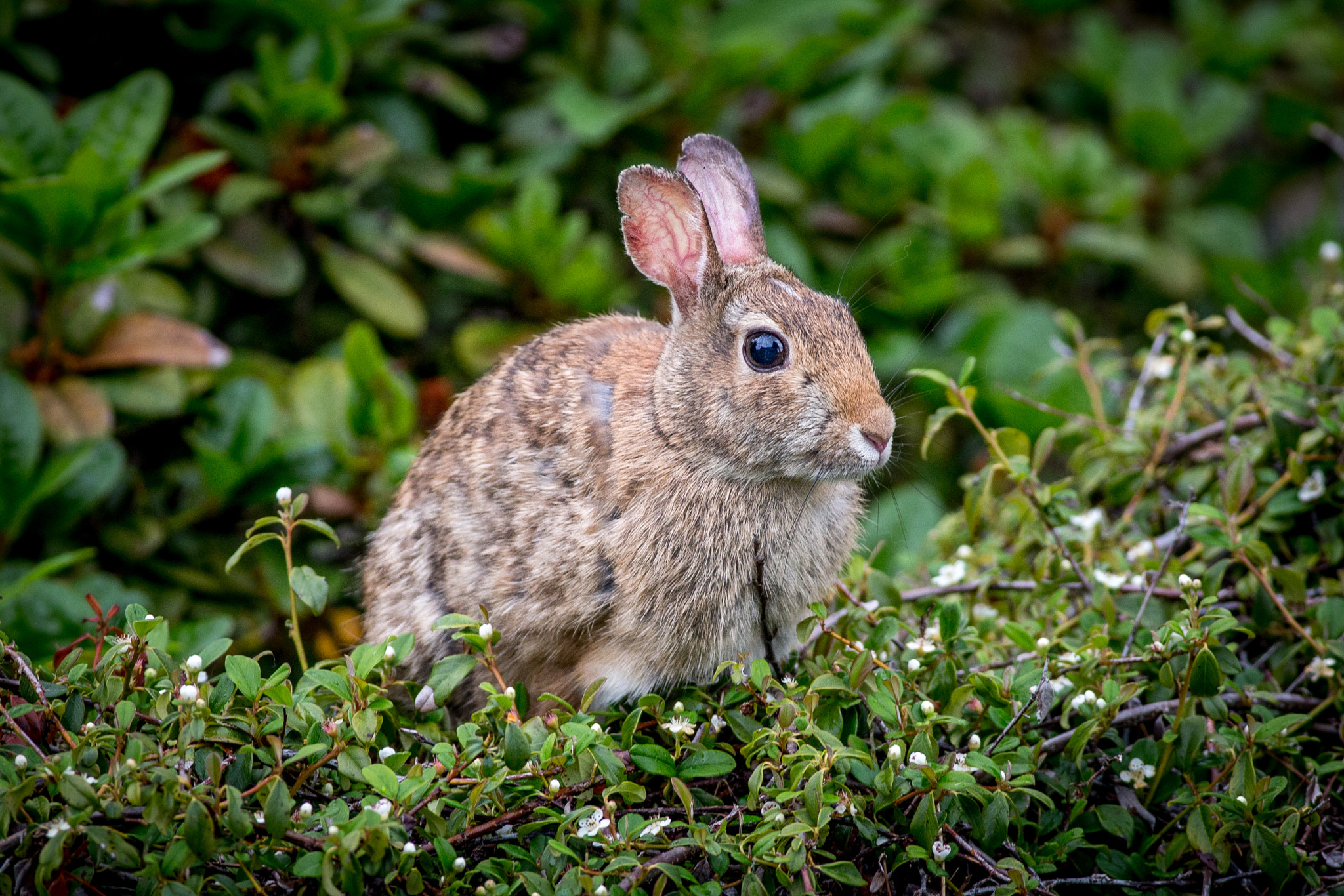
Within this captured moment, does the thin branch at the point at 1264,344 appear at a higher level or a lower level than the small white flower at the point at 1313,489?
higher

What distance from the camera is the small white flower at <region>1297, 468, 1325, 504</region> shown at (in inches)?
138

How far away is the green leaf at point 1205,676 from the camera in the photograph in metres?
2.83

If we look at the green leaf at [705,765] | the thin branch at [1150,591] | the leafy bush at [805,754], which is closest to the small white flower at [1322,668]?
the leafy bush at [805,754]

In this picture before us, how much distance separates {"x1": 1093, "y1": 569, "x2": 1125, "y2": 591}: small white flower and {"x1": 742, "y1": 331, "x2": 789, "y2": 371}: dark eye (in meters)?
1.09

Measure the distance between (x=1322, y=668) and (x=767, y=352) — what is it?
1698 mm

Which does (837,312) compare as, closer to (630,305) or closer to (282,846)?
(282,846)

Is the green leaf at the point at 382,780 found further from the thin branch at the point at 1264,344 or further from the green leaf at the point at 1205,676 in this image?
the thin branch at the point at 1264,344

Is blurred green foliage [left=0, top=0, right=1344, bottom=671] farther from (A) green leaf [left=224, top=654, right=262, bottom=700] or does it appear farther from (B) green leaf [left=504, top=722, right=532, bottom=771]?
(B) green leaf [left=504, top=722, right=532, bottom=771]

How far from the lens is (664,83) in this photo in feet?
20.2

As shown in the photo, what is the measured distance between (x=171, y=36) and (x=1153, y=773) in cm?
515

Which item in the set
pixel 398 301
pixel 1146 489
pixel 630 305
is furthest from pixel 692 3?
pixel 1146 489

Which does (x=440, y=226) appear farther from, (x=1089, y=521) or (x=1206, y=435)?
(x=1206, y=435)

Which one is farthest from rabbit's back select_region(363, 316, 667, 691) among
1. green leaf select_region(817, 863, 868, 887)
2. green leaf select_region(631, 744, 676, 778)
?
green leaf select_region(817, 863, 868, 887)

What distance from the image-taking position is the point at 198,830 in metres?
2.35
